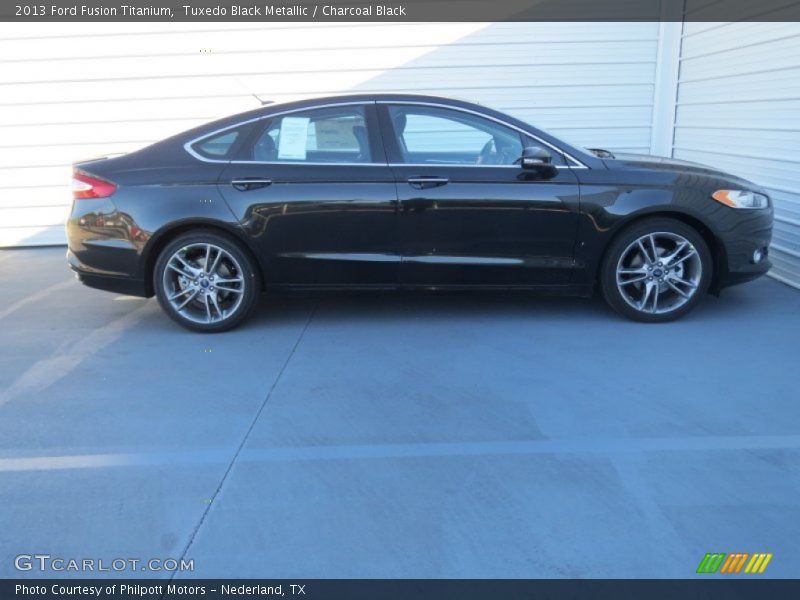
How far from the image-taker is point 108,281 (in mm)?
5180

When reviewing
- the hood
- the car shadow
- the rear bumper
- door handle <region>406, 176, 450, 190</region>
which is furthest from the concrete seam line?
the hood

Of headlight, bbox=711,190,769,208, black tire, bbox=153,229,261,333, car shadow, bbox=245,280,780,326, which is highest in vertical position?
headlight, bbox=711,190,769,208

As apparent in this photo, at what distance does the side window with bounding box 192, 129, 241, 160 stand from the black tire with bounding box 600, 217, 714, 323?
274 cm

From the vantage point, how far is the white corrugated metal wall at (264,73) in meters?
8.00

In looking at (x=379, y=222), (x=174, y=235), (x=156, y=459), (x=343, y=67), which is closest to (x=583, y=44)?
(x=343, y=67)

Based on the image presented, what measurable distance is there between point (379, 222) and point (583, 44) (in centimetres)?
442

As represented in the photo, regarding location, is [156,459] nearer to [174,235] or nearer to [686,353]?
[174,235]

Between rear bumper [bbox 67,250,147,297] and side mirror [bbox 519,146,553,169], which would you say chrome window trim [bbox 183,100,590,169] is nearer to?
side mirror [bbox 519,146,553,169]

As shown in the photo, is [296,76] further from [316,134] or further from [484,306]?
[484,306]

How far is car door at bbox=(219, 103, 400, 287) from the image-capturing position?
4.96 metres

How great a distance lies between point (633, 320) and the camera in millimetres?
5180

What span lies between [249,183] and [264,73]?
3.59 m

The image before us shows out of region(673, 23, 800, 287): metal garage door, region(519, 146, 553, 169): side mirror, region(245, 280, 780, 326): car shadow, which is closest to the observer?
region(519, 146, 553, 169): side mirror
